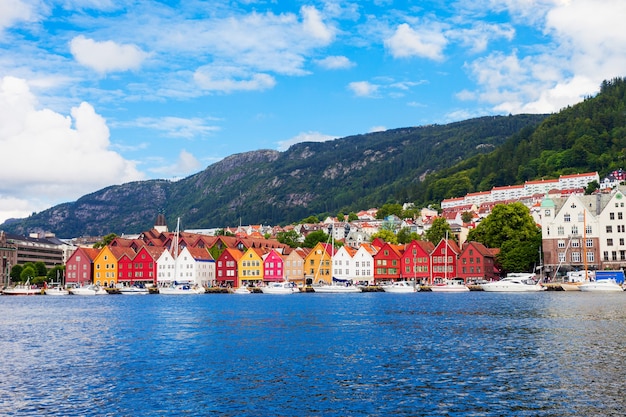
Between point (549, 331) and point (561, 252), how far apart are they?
74.5 m

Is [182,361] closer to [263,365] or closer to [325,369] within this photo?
[263,365]

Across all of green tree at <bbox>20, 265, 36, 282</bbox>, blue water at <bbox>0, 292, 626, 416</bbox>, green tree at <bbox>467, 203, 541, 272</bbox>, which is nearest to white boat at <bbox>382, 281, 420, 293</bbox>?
green tree at <bbox>467, 203, 541, 272</bbox>

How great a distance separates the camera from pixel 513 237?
121 m

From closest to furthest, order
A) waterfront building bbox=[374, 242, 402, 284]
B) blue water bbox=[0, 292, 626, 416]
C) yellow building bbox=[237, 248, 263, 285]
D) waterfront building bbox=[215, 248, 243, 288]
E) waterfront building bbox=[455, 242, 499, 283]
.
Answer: blue water bbox=[0, 292, 626, 416]
waterfront building bbox=[455, 242, 499, 283]
waterfront building bbox=[374, 242, 402, 284]
yellow building bbox=[237, 248, 263, 285]
waterfront building bbox=[215, 248, 243, 288]

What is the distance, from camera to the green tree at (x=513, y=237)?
384 ft

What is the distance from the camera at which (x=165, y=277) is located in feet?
459

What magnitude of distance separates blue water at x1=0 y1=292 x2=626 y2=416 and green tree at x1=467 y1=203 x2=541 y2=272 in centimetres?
6310

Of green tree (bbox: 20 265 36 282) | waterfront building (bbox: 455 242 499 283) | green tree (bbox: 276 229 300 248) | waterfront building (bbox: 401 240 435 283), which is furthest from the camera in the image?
green tree (bbox: 276 229 300 248)

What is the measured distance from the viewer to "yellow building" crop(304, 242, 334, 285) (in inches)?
5453

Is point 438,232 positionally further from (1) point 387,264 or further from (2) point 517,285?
(2) point 517,285

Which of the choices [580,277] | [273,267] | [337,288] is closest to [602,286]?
[580,277]

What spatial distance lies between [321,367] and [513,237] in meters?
97.5

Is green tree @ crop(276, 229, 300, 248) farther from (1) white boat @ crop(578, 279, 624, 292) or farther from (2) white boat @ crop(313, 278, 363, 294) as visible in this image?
(1) white boat @ crop(578, 279, 624, 292)

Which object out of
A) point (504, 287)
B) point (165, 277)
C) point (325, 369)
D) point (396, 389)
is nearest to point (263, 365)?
point (325, 369)
